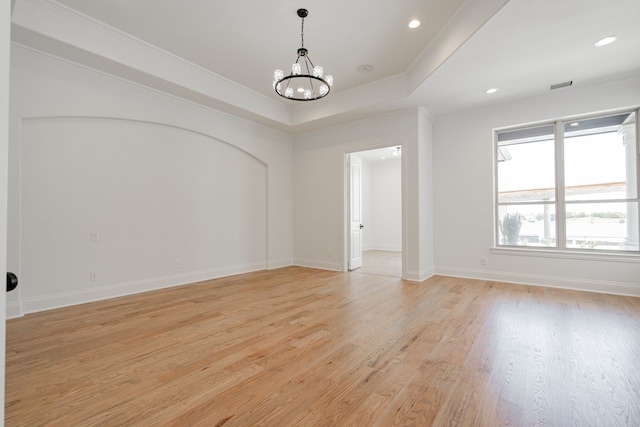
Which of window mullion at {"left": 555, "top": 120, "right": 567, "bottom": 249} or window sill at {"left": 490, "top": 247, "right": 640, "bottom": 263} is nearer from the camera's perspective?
window sill at {"left": 490, "top": 247, "right": 640, "bottom": 263}

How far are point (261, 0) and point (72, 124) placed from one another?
2956mm

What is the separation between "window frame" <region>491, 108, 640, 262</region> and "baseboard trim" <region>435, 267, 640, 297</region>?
1.21 ft

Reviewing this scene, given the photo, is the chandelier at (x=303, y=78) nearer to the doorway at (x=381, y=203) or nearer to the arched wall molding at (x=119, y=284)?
the arched wall molding at (x=119, y=284)

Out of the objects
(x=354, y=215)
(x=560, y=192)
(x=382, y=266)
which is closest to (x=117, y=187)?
(x=354, y=215)

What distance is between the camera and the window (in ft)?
14.9

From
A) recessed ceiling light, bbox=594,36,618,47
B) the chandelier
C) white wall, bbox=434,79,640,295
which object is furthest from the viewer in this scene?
white wall, bbox=434,79,640,295

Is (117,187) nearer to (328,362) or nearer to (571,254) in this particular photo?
(328,362)

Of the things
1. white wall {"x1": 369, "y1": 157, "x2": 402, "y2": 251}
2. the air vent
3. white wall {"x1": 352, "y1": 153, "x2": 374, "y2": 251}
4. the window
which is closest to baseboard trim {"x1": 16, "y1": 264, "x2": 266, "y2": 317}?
the window

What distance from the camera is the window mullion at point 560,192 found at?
192 inches

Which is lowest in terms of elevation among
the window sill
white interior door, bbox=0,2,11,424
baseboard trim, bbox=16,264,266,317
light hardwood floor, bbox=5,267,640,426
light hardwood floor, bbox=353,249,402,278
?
light hardwood floor, bbox=5,267,640,426

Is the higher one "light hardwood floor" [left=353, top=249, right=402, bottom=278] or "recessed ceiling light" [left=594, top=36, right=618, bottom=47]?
"recessed ceiling light" [left=594, top=36, right=618, bottom=47]

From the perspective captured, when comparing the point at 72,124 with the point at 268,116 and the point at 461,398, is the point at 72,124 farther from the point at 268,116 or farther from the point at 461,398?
the point at 461,398

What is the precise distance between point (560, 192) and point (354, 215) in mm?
3652

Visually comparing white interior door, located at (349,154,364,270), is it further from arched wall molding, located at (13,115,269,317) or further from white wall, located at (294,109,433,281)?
arched wall molding, located at (13,115,269,317)
